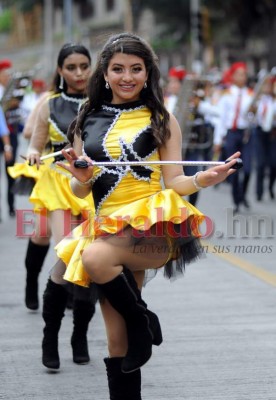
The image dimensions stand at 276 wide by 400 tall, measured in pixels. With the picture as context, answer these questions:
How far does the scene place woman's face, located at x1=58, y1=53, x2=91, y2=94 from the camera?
6.41 metres

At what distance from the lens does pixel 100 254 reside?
13.7 feet

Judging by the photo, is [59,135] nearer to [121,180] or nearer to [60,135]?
[60,135]

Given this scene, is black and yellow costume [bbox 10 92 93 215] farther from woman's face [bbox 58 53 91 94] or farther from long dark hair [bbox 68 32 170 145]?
long dark hair [bbox 68 32 170 145]

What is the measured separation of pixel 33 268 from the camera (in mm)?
6984

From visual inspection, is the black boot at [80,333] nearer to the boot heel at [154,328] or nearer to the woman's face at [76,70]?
the boot heel at [154,328]

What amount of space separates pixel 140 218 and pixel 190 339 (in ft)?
7.29

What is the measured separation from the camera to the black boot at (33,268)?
6.93 meters

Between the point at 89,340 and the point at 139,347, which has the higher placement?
the point at 139,347

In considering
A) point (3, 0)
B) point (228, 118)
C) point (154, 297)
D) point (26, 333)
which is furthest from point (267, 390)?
point (3, 0)

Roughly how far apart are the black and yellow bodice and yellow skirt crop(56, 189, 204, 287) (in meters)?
0.08

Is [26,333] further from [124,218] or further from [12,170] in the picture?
[124,218]

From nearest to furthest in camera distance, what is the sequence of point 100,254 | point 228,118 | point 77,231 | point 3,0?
point 100,254 → point 77,231 → point 228,118 → point 3,0

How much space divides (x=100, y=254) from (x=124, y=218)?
0.65 feet

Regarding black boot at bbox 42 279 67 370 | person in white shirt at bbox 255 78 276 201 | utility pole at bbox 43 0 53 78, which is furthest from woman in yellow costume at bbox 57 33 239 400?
utility pole at bbox 43 0 53 78
